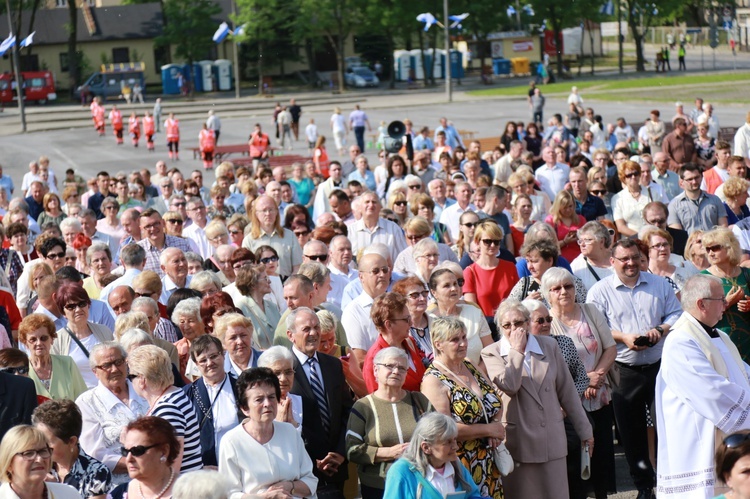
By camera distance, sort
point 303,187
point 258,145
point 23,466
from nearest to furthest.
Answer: point 23,466, point 303,187, point 258,145

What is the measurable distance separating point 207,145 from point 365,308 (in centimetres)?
2480

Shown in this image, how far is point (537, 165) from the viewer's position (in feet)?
66.7

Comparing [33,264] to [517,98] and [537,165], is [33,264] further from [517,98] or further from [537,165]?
[517,98]

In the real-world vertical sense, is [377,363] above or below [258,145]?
below

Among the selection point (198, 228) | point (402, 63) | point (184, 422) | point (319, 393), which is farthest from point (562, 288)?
point (402, 63)

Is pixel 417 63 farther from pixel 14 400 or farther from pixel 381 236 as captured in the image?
pixel 14 400

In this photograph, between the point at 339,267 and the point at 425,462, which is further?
the point at 339,267

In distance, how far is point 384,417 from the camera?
673 centimetres

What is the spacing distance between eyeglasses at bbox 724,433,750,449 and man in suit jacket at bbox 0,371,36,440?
13.4 ft

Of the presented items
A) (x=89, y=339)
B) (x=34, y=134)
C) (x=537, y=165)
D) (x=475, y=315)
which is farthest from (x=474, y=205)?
(x=34, y=134)

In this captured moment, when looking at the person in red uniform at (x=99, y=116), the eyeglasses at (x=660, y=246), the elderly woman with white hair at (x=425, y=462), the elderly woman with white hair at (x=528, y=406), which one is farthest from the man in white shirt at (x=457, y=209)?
the person in red uniform at (x=99, y=116)

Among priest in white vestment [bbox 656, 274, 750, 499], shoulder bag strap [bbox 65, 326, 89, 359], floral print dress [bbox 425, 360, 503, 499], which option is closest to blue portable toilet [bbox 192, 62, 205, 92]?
shoulder bag strap [bbox 65, 326, 89, 359]

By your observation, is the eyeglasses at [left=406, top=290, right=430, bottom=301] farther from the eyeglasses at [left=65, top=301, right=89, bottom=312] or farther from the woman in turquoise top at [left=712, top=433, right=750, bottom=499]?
the woman in turquoise top at [left=712, top=433, right=750, bottom=499]

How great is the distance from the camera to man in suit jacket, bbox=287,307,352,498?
7137 millimetres
